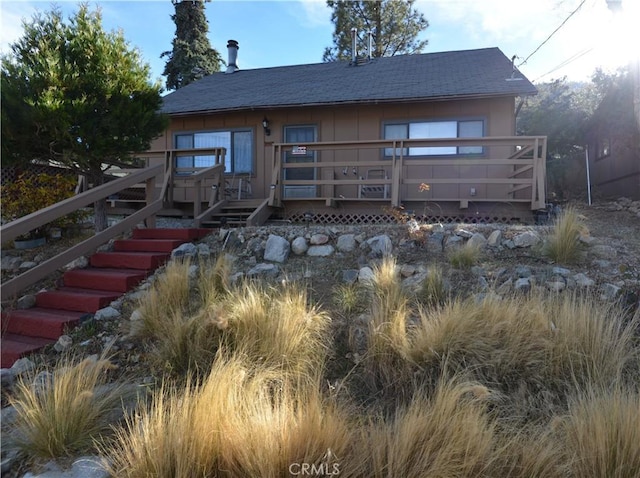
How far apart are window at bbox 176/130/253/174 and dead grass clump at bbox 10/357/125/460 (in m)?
8.07

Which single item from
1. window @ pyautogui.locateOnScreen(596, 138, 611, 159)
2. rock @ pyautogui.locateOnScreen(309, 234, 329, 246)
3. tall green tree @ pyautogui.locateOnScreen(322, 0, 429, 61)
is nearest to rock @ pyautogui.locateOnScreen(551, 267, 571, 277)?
rock @ pyautogui.locateOnScreen(309, 234, 329, 246)

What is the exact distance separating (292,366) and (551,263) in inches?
136

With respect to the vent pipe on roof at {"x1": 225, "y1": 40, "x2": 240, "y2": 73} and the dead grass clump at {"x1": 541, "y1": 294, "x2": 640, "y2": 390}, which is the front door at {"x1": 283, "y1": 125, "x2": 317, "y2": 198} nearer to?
the vent pipe on roof at {"x1": 225, "y1": 40, "x2": 240, "y2": 73}

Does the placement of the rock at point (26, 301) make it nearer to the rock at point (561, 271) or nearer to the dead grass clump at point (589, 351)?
the dead grass clump at point (589, 351)

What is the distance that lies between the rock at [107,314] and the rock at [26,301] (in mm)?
995

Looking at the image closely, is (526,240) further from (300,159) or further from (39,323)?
(300,159)

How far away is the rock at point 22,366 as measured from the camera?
3572 millimetres

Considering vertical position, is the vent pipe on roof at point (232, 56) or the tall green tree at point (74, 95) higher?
the vent pipe on roof at point (232, 56)

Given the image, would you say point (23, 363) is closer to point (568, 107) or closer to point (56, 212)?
point (56, 212)

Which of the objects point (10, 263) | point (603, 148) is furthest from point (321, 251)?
point (603, 148)

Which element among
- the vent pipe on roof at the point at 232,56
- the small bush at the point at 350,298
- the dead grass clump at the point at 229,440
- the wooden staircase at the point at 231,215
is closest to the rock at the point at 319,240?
the small bush at the point at 350,298

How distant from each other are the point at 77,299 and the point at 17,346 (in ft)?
2.56

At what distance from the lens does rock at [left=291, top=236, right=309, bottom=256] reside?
5.45 metres

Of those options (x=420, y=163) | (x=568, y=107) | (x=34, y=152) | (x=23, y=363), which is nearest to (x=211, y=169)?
(x=34, y=152)
